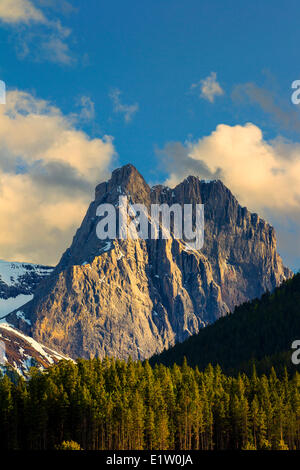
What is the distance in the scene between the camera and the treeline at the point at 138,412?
154 meters

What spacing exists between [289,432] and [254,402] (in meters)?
12.0

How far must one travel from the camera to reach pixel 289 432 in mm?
172000

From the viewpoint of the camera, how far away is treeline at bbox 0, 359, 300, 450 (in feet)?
504

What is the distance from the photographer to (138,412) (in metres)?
152
